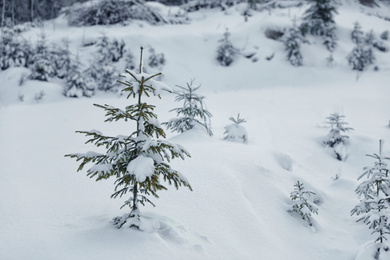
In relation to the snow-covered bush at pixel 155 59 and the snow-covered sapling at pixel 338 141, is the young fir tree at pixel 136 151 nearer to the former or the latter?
the snow-covered sapling at pixel 338 141

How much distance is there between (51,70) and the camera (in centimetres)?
1420

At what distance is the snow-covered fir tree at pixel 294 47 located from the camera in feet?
57.5

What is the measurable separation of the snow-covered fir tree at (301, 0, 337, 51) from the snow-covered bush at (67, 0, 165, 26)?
9554 mm

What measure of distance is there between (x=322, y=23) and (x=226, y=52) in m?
6.49

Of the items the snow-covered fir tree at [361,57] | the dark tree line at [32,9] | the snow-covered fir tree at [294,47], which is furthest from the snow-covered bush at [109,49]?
the snow-covered fir tree at [361,57]

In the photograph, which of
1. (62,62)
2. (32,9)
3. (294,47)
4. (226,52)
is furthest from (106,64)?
(294,47)

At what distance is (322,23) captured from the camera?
19.3 metres

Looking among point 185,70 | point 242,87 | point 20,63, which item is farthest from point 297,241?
point 20,63

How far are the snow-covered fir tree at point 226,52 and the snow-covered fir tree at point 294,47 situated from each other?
3054 millimetres

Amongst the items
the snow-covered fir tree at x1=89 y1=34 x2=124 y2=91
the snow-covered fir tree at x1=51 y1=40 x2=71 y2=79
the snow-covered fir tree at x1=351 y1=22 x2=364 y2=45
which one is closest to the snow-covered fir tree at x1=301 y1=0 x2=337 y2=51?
the snow-covered fir tree at x1=351 y1=22 x2=364 y2=45

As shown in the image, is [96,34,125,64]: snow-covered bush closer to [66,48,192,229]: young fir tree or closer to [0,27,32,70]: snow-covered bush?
[0,27,32,70]: snow-covered bush

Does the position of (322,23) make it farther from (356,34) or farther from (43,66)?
(43,66)

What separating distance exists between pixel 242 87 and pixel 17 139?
1145 centimetres

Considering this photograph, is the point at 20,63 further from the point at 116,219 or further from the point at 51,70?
the point at 116,219
